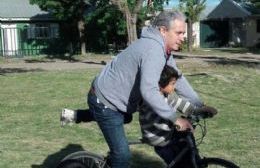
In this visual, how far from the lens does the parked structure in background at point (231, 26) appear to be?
5412 centimetres

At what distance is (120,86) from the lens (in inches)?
185

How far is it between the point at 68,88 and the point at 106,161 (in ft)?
34.9

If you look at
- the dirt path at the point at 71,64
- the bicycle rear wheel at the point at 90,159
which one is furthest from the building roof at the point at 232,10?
the bicycle rear wheel at the point at 90,159

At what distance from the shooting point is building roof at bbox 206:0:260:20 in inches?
2138

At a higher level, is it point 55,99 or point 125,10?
point 125,10

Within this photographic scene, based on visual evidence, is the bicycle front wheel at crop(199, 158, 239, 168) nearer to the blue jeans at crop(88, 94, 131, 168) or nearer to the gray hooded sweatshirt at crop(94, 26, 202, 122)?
the gray hooded sweatshirt at crop(94, 26, 202, 122)

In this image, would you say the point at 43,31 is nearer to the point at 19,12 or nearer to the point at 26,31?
the point at 26,31

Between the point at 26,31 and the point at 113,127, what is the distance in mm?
38517

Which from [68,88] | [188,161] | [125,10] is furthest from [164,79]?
[125,10]

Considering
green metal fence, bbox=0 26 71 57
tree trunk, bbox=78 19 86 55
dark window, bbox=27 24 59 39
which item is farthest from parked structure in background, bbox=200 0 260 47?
tree trunk, bbox=78 19 86 55

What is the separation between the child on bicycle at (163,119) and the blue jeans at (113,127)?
18 cm

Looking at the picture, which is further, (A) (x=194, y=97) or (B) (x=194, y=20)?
(B) (x=194, y=20)

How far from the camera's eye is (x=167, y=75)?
192 inches

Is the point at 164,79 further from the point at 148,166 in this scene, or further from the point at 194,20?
the point at 194,20
